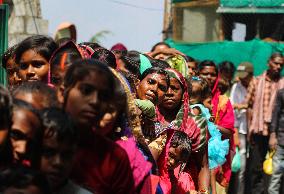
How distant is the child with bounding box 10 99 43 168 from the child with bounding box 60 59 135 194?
0.21 meters

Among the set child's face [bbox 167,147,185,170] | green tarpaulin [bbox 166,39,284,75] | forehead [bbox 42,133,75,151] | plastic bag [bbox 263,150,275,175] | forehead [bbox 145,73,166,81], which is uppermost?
forehead [bbox 42,133,75,151]

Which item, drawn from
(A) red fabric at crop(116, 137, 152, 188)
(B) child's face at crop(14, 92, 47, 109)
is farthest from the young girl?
(B) child's face at crop(14, 92, 47, 109)

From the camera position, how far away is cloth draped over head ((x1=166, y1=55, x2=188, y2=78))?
774 cm

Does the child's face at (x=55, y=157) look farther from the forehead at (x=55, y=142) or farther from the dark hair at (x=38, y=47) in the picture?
the dark hair at (x=38, y=47)

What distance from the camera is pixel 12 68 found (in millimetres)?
5480

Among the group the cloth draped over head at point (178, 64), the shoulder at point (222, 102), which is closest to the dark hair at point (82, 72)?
the cloth draped over head at point (178, 64)

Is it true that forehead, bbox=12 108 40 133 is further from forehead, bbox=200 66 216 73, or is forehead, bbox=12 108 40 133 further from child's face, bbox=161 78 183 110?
forehead, bbox=200 66 216 73

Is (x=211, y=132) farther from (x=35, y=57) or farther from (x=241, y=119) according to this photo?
(x=241, y=119)

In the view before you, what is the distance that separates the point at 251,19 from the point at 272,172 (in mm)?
10259

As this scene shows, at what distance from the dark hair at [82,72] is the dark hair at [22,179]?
24.2 inches

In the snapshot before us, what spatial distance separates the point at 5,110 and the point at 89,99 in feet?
1.33

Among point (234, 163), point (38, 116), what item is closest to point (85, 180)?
point (38, 116)

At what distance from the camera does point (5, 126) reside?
2.97m

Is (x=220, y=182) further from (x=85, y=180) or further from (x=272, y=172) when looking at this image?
(x=85, y=180)
